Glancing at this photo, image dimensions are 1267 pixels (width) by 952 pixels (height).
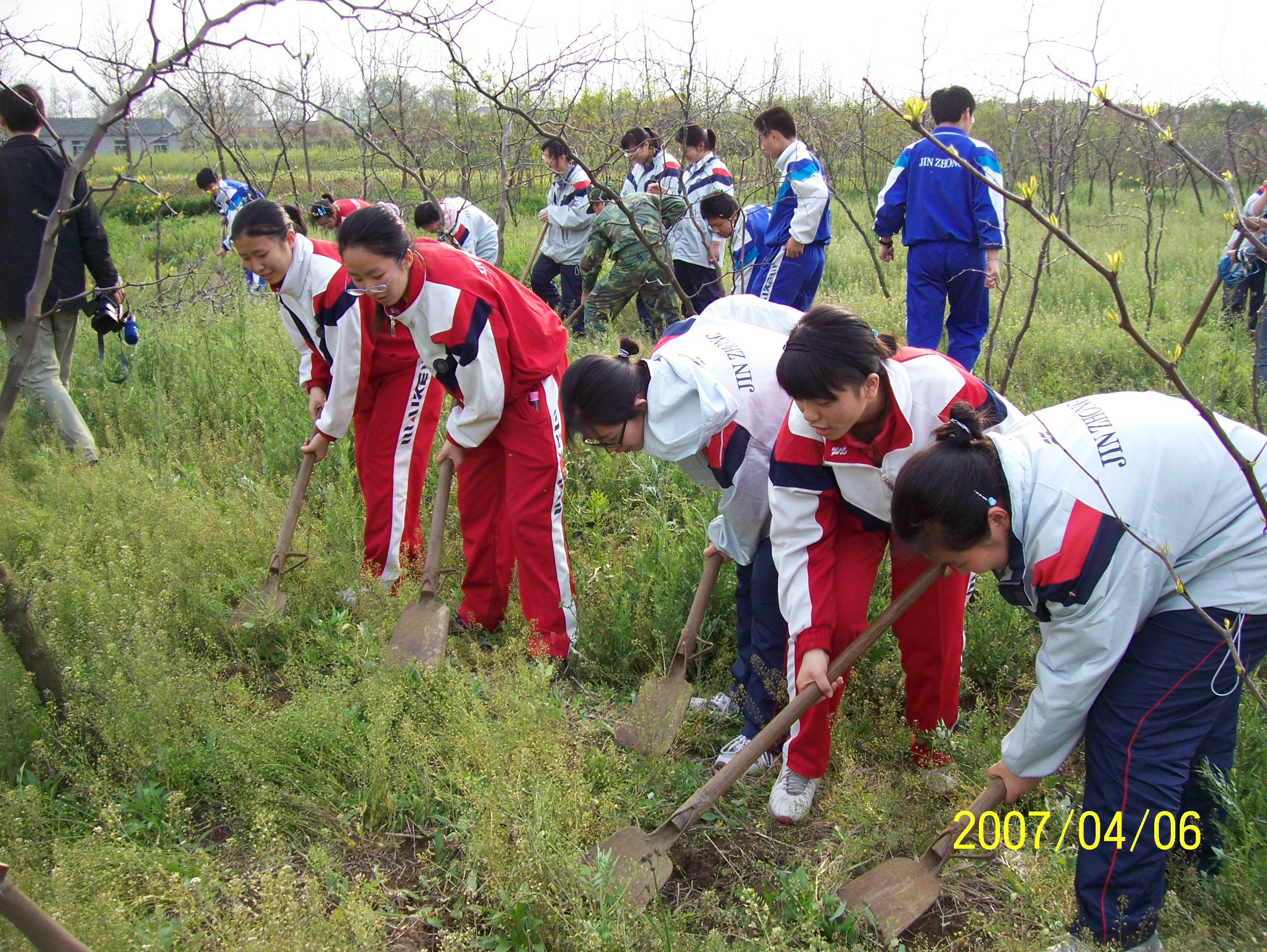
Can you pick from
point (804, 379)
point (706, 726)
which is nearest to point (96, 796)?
point (706, 726)

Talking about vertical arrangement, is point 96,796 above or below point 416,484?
below

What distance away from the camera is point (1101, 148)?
15.1 m

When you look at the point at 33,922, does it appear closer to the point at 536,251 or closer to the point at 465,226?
the point at 465,226

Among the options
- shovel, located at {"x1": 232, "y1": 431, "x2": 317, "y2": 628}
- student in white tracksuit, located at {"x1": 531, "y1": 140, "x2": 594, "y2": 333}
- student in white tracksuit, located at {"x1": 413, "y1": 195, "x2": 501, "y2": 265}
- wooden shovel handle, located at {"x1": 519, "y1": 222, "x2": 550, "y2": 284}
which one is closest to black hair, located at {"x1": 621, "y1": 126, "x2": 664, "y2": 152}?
student in white tracksuit, located at {"x1": 531, "y1": 140, "x2": 594, "y2": 333}

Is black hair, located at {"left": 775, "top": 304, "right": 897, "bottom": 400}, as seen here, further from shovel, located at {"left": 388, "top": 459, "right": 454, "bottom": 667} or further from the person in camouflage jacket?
the person in camouflage jacket

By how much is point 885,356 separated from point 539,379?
1.30 meters

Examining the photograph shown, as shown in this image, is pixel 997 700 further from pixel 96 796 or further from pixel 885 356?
pixel 96 796

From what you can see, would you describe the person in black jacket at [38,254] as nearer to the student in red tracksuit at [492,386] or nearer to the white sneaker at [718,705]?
the student in red tracksuit at [492,386]

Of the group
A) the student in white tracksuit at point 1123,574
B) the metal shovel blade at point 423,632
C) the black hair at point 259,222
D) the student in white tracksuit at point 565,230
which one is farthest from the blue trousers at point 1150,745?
the student in white tracksuit at point 565,230

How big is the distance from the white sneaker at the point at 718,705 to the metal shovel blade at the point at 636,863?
2.30 feet

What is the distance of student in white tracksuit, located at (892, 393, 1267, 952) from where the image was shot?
1.69 meters

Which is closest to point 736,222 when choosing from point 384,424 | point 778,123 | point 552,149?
point 778,123

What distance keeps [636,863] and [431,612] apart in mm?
1396

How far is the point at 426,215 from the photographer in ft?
21.0
